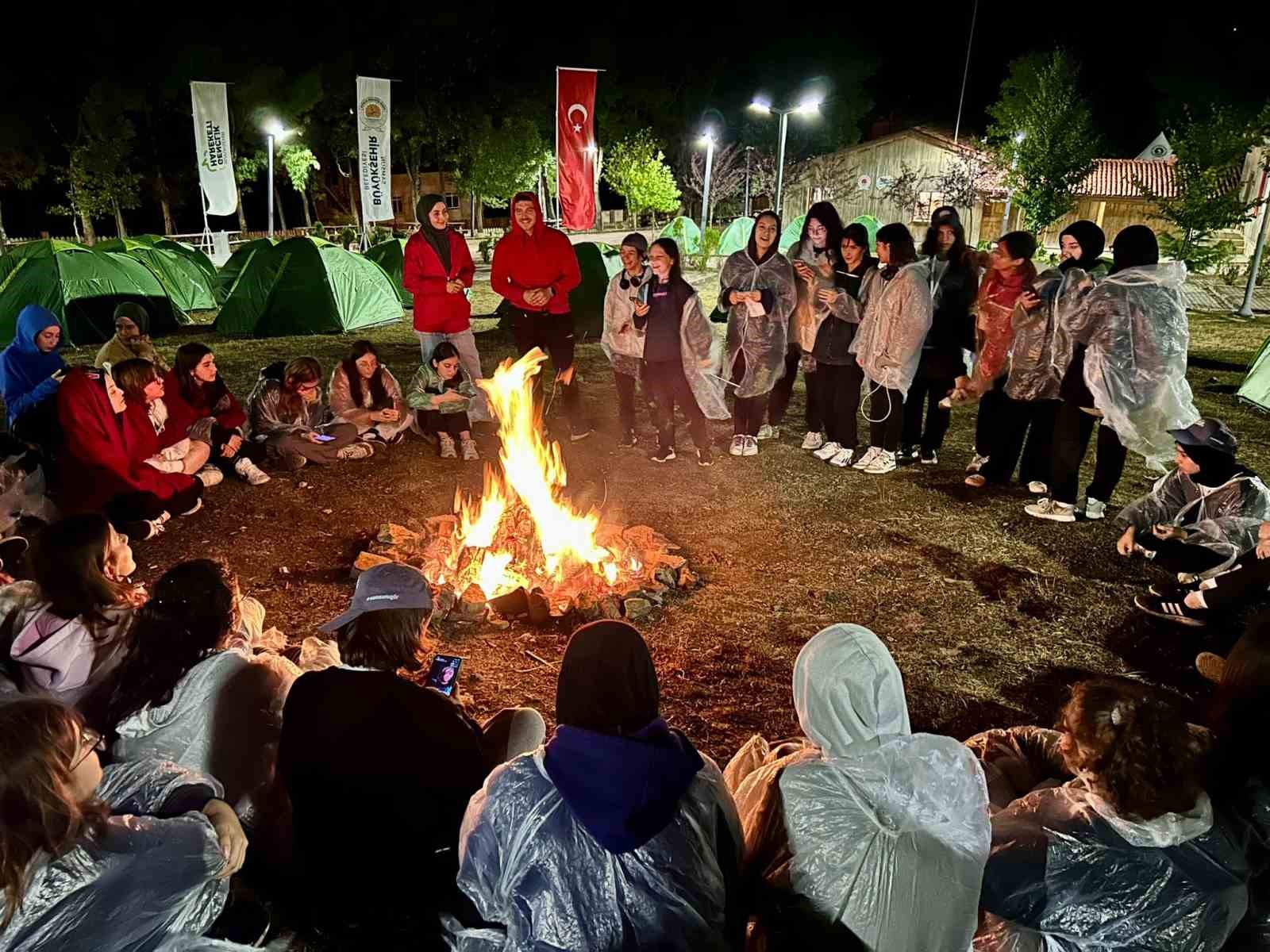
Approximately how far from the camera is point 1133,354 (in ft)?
19.1

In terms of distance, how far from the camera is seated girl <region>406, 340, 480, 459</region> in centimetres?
783

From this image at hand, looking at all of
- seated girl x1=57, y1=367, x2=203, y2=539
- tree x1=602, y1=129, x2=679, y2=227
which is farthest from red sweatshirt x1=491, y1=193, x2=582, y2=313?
tree x1=602, y1=129, x2=679, y2=227

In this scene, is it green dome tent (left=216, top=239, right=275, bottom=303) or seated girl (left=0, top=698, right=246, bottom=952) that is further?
green dome tent (left=216, top=239, right=275, bottom=303)

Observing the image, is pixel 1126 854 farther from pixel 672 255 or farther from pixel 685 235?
pixel 685 235

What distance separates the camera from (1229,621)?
495cm

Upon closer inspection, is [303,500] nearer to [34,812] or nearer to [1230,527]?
[34,812]

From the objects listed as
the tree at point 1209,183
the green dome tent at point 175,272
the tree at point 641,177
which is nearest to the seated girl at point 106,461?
the green dome tent at point 175,272

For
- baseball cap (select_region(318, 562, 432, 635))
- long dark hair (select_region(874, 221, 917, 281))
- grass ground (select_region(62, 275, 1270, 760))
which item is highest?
long dark hair (select_region(874, 221, 917, 281))

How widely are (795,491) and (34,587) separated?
537 cm

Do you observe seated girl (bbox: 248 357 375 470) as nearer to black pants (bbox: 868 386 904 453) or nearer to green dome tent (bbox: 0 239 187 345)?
black pants (bbox: 868 386 904 453)

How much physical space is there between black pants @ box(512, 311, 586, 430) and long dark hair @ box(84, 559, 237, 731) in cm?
565

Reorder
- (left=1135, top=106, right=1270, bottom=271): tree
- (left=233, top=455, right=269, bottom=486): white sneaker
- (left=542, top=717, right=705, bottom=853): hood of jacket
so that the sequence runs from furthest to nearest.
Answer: (left=1135, top=106, right=1270, bottom=271): tree, (left=233, top=455, right=269, bottom=486): white sneaker, (left=542, top=717, right=705, bottom=853): hood of jacket

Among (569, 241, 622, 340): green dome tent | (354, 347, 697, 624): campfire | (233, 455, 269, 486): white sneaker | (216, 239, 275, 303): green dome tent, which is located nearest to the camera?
(354, 347, 697, 624): campfire

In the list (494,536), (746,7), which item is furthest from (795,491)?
(746,7)
